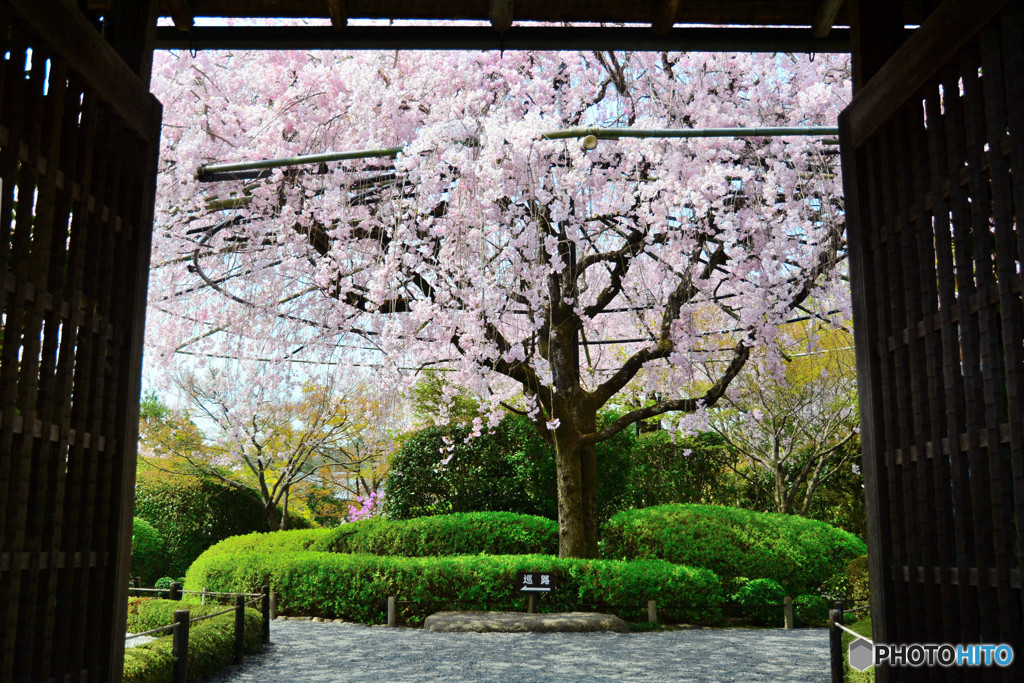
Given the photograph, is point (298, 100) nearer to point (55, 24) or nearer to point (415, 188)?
point (415, 188)

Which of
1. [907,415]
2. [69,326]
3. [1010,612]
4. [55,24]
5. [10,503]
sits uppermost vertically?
[55,24]

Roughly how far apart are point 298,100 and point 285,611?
23.9 feet

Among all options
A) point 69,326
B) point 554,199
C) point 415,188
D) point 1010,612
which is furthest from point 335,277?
point 1010,612

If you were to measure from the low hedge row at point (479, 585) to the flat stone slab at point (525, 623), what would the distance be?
459mm

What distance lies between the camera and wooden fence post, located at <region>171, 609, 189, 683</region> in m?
6.01

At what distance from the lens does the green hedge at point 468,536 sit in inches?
473

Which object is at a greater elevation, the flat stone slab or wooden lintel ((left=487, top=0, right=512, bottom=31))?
wooden lintel ((left=487, top=0, right=512, bottom=31))

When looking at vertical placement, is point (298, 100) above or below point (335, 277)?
above

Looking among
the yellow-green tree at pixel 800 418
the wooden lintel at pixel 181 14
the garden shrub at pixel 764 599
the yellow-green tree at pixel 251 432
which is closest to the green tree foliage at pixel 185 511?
the yellow-green tree at pixel 251 432

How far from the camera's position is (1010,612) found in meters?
2.57

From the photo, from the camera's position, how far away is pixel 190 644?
6.70 metres

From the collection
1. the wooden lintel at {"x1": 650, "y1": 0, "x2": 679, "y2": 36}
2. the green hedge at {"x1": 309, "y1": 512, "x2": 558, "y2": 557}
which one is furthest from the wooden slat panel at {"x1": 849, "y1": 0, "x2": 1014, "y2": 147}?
the green hedge at {"x1": 309, "y1": 512, "x2": 558, "y2": 557}

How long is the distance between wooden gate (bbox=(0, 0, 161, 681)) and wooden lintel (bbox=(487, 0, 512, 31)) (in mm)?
1498

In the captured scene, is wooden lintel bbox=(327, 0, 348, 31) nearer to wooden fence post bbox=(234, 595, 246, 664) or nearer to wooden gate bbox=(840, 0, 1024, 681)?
wooden gate bbox=(840, 0, 1024, 681)
